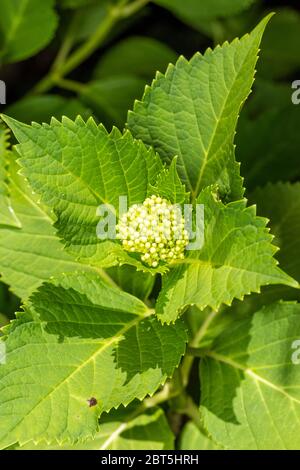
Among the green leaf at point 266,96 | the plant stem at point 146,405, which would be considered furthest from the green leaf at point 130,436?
the green leaf at point 266,96

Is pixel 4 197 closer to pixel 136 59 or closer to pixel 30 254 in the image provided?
pixel 30 254

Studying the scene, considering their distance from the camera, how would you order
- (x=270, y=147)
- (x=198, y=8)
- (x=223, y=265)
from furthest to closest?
(x=198, y=8) < (x=270, y=147) < (x=223, y=265)

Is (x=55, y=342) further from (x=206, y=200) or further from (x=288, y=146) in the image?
(x=288, y=146)

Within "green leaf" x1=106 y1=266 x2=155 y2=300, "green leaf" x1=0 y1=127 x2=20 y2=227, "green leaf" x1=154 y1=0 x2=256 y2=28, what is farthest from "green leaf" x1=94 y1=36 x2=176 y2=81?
"green leaf" x1=106 y1=266 x2=155 y2=300

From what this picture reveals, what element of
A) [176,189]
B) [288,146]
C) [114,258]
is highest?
[288,146]

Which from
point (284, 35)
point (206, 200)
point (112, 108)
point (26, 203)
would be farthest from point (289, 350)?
point (284, 35)

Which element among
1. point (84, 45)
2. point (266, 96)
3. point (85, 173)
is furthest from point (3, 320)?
point (266, 96)
